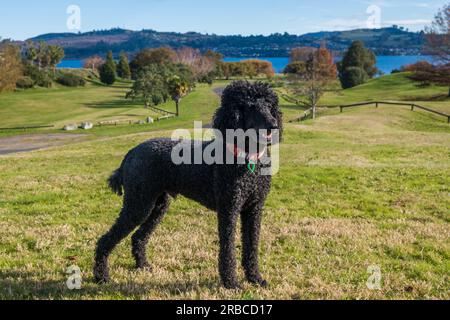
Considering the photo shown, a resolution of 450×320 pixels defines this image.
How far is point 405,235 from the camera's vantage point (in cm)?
A: 802

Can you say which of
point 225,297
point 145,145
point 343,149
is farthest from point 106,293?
point 343,149

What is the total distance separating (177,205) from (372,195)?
528 centimetres

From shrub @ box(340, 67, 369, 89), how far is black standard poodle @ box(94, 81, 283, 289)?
87.7 m

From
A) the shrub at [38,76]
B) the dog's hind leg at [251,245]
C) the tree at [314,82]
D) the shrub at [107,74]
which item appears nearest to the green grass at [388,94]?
the tree at [314,82]

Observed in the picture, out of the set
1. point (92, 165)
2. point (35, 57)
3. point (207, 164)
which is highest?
point (35, 57)

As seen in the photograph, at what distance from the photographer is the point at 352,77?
288 ft

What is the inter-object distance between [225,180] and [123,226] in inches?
68.4

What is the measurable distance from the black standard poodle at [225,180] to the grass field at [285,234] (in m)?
0.56

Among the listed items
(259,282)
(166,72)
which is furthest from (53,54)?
(259,282)

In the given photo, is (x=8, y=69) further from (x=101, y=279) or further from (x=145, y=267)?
(x=101, y=279)

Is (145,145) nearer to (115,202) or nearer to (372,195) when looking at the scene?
(115,202)

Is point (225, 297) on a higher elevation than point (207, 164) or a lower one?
lower

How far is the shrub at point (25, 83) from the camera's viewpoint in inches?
3568
